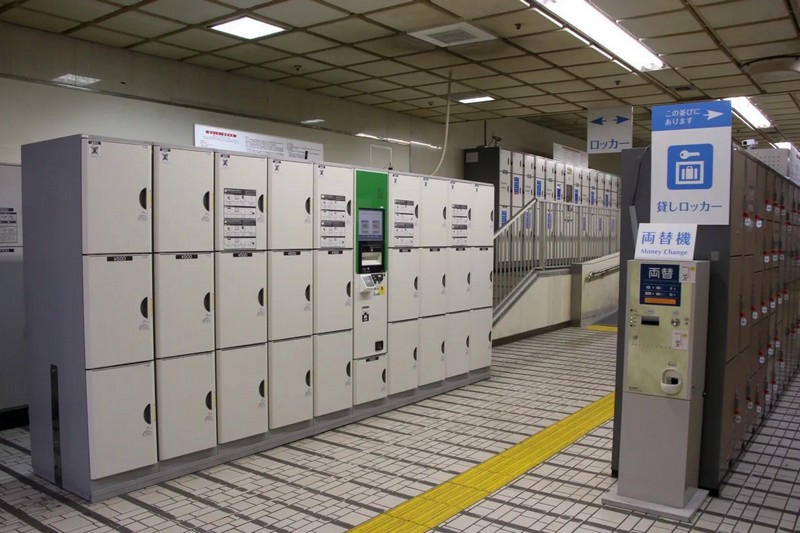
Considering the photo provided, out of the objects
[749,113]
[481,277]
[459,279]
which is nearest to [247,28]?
[459,279]

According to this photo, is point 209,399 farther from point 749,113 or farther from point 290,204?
point 749,113

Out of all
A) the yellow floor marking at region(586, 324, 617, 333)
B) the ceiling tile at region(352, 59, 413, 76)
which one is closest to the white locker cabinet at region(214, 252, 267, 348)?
the ceiling tile at region(352, 59, 413, 76)

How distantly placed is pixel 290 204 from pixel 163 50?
117 inches

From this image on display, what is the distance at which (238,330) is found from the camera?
473 centimetres

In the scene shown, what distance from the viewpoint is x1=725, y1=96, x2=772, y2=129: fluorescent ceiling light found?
31.5ft

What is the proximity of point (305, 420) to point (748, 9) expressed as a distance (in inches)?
207

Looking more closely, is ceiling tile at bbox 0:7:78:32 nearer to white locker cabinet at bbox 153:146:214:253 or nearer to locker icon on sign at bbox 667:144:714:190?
white locker cabinet at bbox 153:146:214:253

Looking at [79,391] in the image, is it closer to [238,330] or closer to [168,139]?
[238,330]

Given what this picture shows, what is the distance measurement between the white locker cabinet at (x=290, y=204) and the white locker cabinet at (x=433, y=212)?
58.2 inches

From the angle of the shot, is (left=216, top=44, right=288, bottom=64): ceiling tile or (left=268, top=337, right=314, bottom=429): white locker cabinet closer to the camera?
(left=268, top=337, right=314, bottom=429): white locker cabinet

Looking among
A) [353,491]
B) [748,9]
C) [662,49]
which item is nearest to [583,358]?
[662,49]

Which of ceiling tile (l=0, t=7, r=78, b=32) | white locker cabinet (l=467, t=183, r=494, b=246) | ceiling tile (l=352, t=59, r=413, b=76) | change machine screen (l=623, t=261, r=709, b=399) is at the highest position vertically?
ceiling tile (l=352, t=59, r=413, b=76)

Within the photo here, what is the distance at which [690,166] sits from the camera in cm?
403

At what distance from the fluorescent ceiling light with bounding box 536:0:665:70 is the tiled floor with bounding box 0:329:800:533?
12.1 feet
